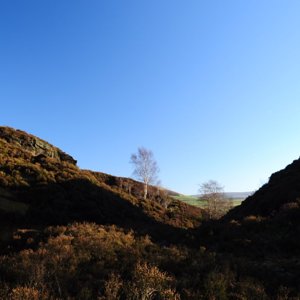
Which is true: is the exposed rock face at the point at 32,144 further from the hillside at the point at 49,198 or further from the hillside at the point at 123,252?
the hillside at the point at 123,252

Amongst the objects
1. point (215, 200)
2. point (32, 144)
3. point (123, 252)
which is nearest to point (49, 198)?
point (123, 252)

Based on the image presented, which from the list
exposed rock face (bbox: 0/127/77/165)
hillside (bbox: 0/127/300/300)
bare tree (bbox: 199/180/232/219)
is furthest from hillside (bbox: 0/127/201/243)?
bare tree (bbox: 199/180/232/219)

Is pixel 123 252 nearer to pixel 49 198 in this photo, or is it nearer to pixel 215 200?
pixel 49 198

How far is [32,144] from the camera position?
40.0 meters

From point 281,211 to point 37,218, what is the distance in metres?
14.1

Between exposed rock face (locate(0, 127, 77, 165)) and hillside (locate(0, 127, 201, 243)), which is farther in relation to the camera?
exposed rock face (locate(0, 127, 77, 165))

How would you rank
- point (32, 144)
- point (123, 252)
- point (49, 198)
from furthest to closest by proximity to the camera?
point (32, 144)
point (49, 198)
point (123, 252)

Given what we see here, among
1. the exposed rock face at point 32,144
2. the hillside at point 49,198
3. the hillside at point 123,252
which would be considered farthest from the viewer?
the exposed rock face at point 32,144

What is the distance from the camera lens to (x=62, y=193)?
84.6 feet

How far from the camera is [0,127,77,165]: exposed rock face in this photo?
3856 centimetres

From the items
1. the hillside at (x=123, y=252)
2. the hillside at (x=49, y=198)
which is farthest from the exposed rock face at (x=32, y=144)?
the hillside at (x=123, y=252)

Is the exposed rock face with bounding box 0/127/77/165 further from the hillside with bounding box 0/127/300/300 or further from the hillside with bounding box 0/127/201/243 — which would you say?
the hillside with bounding box 0/127/300/300

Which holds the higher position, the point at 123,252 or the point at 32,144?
the point at 32,144

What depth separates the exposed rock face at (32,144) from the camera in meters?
38.6
